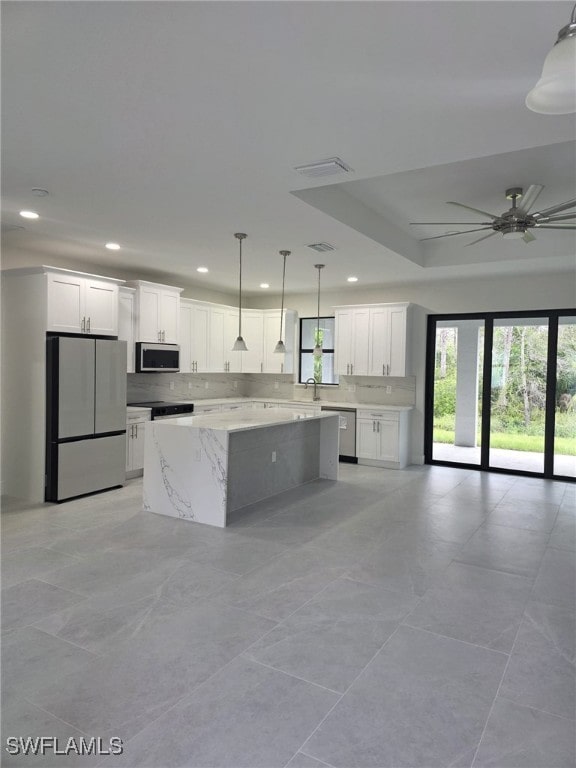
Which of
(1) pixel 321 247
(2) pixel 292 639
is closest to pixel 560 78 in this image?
(2) pixel 292 639

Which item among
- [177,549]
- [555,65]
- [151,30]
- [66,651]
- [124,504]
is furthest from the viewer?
[124,504]

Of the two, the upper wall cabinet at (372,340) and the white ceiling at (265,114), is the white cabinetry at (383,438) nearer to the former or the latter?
the upper wall cabinet at (372,340)

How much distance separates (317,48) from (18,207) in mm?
3101

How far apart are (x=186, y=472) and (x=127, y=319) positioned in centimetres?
249

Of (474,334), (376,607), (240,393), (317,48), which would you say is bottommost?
(376,607)

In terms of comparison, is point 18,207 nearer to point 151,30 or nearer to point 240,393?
point 151,30

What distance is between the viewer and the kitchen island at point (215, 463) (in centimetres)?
452

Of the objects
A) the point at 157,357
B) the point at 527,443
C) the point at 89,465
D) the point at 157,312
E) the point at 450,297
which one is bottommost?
the point at 89,465

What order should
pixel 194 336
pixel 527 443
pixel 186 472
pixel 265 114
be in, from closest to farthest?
pixel 265 114
pixel 186 472
pixel 527 443
pixel 194 336

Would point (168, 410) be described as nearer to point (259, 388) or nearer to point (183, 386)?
point (183, 386)

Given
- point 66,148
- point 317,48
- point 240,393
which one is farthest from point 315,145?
point 240,393

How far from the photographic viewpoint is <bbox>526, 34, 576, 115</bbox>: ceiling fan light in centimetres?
127

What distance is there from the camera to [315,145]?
285cm

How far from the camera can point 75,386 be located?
518 cm
